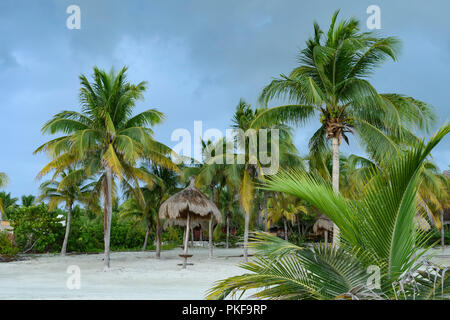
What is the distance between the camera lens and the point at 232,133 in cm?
1994

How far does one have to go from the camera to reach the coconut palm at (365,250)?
3.20m

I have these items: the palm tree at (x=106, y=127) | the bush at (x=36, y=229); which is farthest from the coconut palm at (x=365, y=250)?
the bush at (x=36, y=229)

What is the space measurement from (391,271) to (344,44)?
10.0m

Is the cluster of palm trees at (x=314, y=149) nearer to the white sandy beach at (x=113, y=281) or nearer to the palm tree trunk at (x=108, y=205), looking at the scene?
the palm tree trunk at (x=108, y=205)

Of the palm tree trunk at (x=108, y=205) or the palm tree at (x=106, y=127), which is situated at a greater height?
the palm tree at (x=106, y=127)

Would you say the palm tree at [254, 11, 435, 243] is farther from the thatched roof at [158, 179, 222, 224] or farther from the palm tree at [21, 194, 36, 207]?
the palm tree at [21, 194, 36, 207]

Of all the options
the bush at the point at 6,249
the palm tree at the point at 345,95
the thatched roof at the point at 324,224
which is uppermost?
the palm tree at the point at 345,95

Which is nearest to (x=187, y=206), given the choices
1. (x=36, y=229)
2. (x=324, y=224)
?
(x=36, y=229)

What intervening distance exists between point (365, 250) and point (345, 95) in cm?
990

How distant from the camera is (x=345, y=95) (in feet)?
40.9

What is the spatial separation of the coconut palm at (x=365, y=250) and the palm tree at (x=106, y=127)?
11.5 metres

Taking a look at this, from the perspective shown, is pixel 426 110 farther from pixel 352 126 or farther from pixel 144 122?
pixel 144 122

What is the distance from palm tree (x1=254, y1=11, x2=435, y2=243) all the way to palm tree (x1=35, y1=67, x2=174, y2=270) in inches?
206

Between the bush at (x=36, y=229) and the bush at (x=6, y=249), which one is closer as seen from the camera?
the bush at (x=6, y=249)
